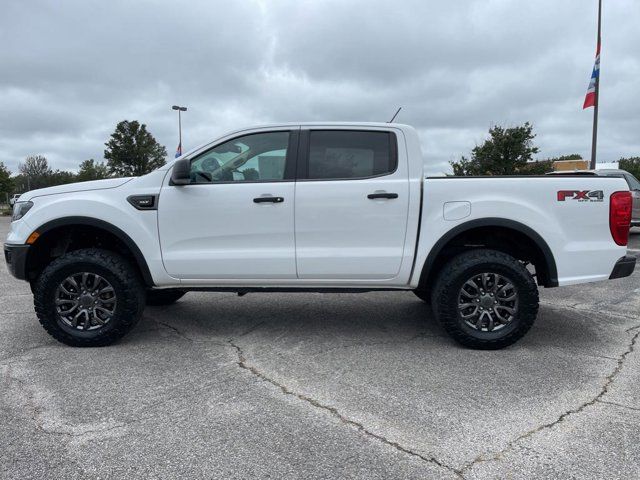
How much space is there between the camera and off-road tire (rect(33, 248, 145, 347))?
13.8ft

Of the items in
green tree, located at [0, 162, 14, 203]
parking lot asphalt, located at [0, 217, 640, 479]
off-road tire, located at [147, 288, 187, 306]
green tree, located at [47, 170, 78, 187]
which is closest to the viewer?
parking lot asphalt, located at [0, 217, 640, 479]

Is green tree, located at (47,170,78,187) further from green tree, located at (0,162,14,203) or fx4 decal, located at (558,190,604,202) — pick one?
fx4 decal, located at (558,190,604,202)

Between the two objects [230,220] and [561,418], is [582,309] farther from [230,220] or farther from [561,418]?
[230,220]

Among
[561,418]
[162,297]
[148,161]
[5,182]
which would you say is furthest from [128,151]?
[561,418]

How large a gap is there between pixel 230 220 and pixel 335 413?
1.90 m

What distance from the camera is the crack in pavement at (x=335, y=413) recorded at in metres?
2.51

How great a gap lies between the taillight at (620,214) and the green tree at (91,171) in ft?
187

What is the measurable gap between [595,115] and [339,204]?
17.4m

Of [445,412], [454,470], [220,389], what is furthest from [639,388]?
[220,389]

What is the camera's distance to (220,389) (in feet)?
11.1

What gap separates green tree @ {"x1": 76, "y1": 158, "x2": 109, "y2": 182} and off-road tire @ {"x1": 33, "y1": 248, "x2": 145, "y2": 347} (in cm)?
5516

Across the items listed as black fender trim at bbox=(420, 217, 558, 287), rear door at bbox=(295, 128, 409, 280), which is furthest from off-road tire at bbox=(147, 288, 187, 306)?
black fender trim at bbox=(420, 217, 558, 287)

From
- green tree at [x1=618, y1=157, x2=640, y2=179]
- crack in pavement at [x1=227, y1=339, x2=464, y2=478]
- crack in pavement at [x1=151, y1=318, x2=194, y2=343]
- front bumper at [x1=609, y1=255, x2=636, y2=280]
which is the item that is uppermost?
green tree at [x1=618, y1=157, x2=640, y2=179]

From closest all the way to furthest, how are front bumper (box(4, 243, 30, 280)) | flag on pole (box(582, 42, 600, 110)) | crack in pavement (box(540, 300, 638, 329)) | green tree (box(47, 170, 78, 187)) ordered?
front bumper (box(4, 243, 30, 280)), crack in pavement (box(540, 300, 638, 329)), flag on pole (box(582, 42, 600, 110)), green tree (box(47, 170, 78, 187))
